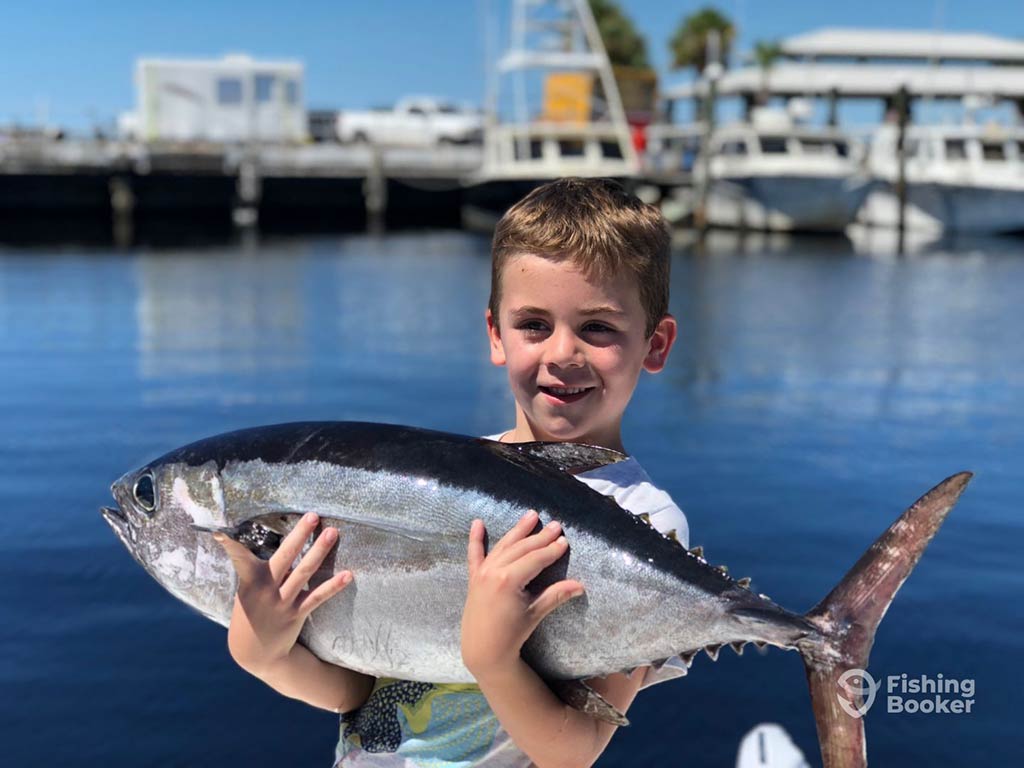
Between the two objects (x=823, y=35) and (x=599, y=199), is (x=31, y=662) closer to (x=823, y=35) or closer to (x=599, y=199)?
(x=599, y=199)

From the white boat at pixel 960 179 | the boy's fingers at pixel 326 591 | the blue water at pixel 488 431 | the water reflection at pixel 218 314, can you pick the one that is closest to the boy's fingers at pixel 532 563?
the boy's fingers at pixel 326 591

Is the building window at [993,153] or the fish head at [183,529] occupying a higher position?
the building window at [993,153]

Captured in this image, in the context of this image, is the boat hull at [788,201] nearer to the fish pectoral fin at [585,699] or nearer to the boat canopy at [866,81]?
the boat canopy at [866,81]

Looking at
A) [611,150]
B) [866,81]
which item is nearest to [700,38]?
[866,81]

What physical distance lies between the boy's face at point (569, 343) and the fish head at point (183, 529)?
650 mm

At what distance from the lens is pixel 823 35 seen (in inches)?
2368

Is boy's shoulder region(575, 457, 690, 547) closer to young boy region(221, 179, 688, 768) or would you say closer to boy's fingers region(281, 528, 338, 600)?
young boy region(221, 179, 688, 768)

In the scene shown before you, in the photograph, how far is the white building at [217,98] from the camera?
5231 cm

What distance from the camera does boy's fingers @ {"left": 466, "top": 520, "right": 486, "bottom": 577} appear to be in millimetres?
1803

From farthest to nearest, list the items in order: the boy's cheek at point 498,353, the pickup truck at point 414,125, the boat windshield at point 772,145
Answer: the pickup truck at point 414,125 < the boat windshield at point 772,145 < the boy's cheek at point 498,353

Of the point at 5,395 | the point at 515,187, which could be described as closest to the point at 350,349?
the point at 5,395

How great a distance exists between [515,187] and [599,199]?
4171 centimetres

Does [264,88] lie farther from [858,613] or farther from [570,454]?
[858,613]

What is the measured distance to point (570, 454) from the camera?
1.93 meters
